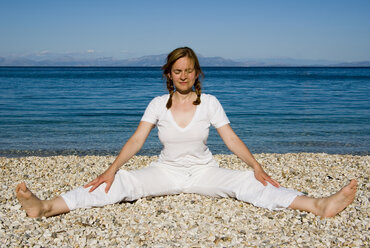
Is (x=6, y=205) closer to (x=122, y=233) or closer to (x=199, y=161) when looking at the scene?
(x=122, y=233)

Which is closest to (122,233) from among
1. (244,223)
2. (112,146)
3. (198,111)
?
(244,223)

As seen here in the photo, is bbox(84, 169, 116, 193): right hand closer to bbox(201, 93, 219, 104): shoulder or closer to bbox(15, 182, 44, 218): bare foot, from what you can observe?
bbox(15, 182, 44, 218): bare foot

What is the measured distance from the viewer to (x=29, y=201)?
465cm

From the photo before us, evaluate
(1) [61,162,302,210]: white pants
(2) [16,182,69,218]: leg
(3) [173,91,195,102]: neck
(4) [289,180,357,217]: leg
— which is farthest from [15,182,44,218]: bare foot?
(4) [289,180,357,217]: leg

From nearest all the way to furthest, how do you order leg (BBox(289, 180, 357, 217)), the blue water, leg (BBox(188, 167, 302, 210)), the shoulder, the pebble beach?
the pebble beach < leg (BBox(289, 180, 357, 217)) < leg (BBox(188, 167, 302, 210)) < the shoulder < the blue water

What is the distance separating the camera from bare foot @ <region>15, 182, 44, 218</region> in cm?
452

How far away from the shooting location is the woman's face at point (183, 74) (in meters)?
5.17

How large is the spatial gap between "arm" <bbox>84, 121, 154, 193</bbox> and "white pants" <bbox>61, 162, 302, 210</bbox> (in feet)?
0.36

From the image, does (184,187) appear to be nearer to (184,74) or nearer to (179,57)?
(184,74)

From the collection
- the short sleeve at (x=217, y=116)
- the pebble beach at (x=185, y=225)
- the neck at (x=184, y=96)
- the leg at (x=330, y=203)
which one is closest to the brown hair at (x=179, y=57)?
the neck at (x=184, y=96)

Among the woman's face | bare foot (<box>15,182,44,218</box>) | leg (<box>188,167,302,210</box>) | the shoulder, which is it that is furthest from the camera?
the shoulder

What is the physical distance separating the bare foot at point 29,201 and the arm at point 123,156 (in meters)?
0.65

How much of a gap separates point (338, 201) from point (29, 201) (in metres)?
3.76

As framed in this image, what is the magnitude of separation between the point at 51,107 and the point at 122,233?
19051 mm
